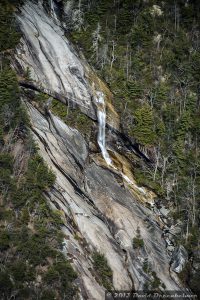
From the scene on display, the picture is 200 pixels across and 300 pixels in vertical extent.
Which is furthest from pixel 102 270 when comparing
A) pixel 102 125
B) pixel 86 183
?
pixel 102 125

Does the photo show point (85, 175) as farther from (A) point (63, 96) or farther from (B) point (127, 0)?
(B) point (127, 0)

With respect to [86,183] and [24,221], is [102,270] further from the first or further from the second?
[86,183]

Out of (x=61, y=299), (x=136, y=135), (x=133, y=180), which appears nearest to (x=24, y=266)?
(x=61, y=299)

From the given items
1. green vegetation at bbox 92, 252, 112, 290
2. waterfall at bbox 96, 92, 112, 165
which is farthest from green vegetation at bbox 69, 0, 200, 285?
green vegetation at bbox 92, 252, 112, 290

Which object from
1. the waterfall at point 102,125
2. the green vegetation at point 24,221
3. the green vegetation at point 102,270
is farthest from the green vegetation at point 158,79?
the green vegetation at point 24,221

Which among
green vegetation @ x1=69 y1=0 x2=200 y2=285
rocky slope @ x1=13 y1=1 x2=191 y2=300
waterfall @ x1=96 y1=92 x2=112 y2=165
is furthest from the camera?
green vegetation @ x1=69 y1=0 x2=200 y2=285

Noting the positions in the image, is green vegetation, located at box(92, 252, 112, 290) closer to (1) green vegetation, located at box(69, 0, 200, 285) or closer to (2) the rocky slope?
(2) the rocky slope
